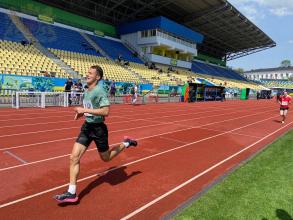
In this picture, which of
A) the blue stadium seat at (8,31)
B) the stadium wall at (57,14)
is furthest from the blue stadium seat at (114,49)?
the blue stadium seat at (8,31)

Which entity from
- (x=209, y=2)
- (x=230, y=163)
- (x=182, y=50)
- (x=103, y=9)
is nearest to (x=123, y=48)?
(x=103, y=9)

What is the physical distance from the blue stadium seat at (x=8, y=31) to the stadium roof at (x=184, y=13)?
22.4 ft

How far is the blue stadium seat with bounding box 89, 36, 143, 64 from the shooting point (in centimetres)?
4106

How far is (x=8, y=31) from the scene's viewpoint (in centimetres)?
2908

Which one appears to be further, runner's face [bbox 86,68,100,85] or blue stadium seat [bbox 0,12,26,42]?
blue stadium seat [bbox 0,12,26,42]

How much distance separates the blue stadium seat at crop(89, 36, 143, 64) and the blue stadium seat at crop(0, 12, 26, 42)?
1258 cm

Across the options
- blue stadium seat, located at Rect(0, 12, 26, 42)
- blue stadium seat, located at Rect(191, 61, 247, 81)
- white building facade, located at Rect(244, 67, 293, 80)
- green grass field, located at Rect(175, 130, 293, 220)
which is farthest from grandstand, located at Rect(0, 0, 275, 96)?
white building facade, located at Rect(244, 67, 293, 80)

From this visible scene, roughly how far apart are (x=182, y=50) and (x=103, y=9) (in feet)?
52.2

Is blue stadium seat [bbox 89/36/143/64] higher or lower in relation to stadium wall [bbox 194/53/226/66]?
lower

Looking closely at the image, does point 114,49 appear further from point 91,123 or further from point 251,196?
point 251,196

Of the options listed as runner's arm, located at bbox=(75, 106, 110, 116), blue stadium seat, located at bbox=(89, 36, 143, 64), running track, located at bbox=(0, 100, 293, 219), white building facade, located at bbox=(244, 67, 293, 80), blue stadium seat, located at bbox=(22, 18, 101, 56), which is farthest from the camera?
white building facade, located at bbox=(244, 67, 293, 80)

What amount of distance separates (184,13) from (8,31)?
28924 millimetres

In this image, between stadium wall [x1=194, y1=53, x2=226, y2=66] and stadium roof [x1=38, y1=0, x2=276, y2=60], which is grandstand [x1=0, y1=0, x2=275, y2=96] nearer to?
stadium roof [x1=38, y1=0, x2=276, y2=60]

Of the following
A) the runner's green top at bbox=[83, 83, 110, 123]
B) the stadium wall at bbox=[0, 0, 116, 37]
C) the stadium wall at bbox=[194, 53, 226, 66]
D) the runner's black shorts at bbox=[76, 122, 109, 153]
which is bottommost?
the runner's black shorts at bbox=[76, 122, 109, 153]
